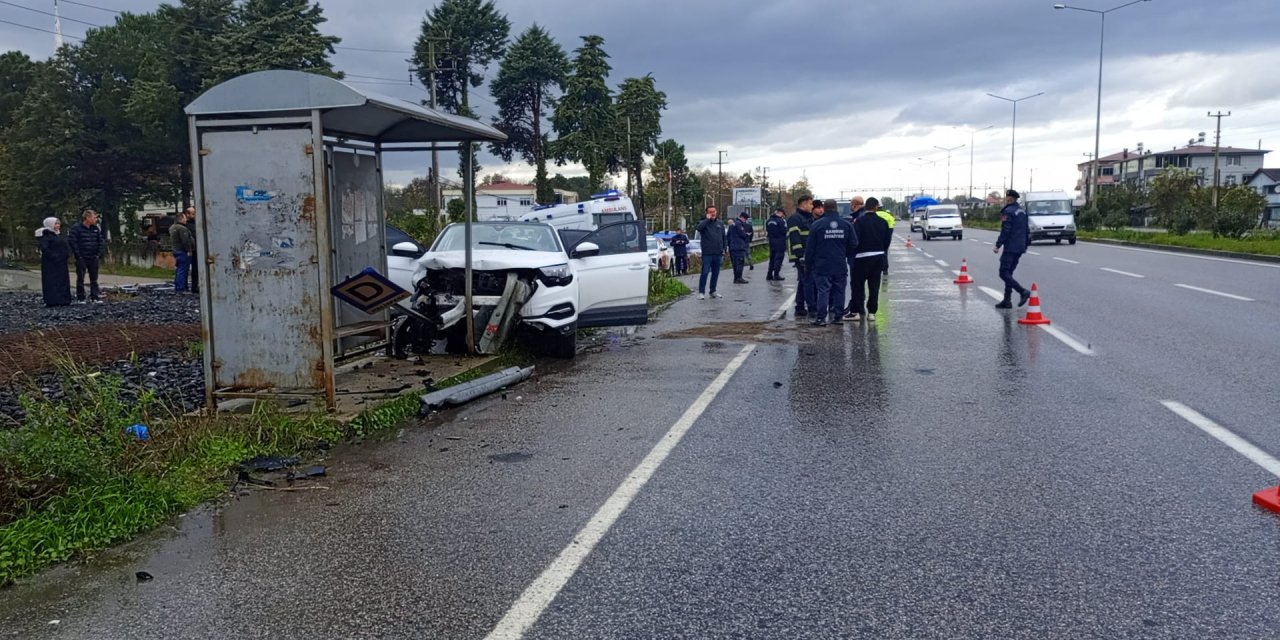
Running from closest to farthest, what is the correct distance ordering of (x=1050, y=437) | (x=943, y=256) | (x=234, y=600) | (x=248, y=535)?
(x=234, y=600) → (x=248, y=535) → (x=1050, y=437) → (x=943, y=256)

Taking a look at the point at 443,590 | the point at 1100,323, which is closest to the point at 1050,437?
the point at 443,590

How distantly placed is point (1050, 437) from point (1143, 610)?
290 cm

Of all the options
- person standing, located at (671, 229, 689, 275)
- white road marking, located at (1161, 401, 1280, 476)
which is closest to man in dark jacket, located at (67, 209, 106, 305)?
person standing, located at (671, 229, 689, 275)

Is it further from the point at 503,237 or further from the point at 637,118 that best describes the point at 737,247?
the point at 637,118

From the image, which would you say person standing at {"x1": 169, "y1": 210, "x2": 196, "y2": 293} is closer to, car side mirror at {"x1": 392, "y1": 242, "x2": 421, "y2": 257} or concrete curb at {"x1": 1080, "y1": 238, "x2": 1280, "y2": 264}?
car side mirror at {"x1": 392, "y1": 242, "x2": 421, "y2": 257}

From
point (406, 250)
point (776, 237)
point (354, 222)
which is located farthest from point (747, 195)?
point (354, 222)

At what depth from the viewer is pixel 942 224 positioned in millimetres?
49562

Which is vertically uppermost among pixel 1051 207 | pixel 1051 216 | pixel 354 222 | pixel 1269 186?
pixel 1269 186

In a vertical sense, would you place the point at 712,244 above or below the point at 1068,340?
above

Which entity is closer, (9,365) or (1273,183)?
(9,365)

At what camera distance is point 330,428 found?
6699mm

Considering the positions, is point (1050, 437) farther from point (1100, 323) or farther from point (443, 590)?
point (1100, 323)

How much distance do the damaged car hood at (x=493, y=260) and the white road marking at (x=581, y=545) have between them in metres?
3.31

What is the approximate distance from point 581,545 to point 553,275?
5.87 metres
